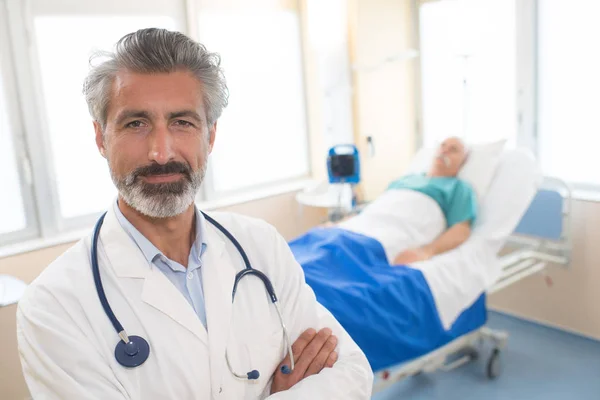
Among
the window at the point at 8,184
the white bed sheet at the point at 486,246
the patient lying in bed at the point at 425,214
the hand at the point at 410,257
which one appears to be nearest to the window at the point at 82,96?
the window at the point at 8,184

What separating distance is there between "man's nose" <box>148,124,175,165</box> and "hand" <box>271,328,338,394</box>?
1.56 ft

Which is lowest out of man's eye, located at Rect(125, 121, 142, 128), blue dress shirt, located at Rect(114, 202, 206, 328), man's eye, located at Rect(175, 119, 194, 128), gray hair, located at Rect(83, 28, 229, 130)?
blue dress shirt, located at Rect(114, 202, 206, 328)

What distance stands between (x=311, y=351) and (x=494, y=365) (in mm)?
1687

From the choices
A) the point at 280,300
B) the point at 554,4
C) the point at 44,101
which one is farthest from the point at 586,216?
the point at 44,101

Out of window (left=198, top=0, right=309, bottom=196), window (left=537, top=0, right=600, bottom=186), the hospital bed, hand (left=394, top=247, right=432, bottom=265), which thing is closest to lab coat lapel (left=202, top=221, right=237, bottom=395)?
the hospital bed

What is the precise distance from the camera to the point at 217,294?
3.57 ft

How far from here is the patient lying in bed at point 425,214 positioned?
259cm

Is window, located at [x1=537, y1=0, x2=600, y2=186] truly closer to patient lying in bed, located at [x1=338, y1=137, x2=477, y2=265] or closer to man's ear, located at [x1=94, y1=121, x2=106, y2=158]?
patient lying in bed, located at [x1=338, y1=137, x2=477, y2=265]

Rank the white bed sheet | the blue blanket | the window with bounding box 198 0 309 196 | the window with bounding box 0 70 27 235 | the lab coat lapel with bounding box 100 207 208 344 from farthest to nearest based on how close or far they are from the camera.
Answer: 1. the window with bounding box 198 0 309 196
2. the window with bounding box 0 70 27 235
3. the white bed sheet
4. the blue blanket
5. the lab coat lapel with bounding box 100 207 208 344

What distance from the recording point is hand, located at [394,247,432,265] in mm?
2453

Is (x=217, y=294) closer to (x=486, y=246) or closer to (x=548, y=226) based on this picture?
(x=486, y=246)

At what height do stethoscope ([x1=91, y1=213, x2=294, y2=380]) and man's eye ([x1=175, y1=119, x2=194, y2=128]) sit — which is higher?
man's eye ([x1=175, y1=119, x2=194, y2=128])

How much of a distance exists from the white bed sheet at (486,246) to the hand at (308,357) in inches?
44.2

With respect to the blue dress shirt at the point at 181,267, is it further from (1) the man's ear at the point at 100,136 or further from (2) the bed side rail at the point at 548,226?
(2) the bed side rail at the point at 548,226
